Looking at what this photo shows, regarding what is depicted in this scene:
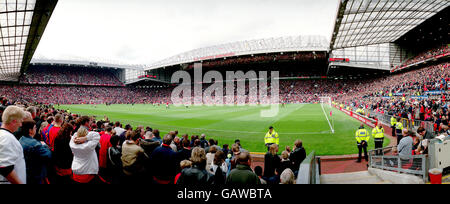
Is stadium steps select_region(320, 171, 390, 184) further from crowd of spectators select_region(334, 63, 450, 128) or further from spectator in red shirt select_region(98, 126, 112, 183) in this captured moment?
crowd of spectators select_region(334, 63, 450, 128)

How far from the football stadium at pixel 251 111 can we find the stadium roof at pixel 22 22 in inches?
4.2

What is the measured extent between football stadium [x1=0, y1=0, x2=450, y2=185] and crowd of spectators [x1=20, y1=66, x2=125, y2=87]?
1.34 ft

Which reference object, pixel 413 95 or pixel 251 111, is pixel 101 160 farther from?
pixel 413 95

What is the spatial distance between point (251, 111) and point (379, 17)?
21.7m

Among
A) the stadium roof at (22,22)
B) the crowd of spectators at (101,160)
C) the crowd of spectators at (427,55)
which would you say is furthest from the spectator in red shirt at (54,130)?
the crowd of spectators at (427,55)

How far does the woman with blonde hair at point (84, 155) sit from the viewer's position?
386cm

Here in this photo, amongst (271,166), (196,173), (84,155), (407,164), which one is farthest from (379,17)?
(84,155)

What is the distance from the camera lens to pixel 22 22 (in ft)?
50.0

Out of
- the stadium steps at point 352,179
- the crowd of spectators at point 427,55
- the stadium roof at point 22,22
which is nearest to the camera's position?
the stadium steps at point 352,179

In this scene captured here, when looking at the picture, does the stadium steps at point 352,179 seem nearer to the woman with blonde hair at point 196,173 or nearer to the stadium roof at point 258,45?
the woman with blonde hair at point 196,173
